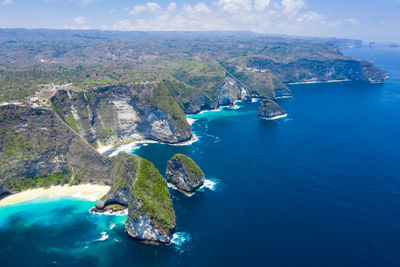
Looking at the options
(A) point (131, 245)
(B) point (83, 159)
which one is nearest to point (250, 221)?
(A) point (131, 245)

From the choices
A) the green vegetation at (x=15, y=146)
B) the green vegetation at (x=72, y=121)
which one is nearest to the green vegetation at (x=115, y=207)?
the green vegetation at (x=15, y=146)

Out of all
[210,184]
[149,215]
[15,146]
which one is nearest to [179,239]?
[149,215]

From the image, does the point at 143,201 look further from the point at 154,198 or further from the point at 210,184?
the point at 210,184

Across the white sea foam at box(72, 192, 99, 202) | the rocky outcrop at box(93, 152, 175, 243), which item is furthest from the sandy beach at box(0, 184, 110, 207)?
the rocky outcrop at box(93, 152, 175, 243)

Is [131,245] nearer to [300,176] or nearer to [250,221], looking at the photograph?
[250,221]

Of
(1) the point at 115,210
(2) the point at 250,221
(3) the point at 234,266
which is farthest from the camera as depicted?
(1) the point at 115,210

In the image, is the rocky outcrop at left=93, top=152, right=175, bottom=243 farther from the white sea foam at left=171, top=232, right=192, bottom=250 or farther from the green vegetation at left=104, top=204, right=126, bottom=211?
the white sea foam at left=171, top=232, right=192, bottom=250
